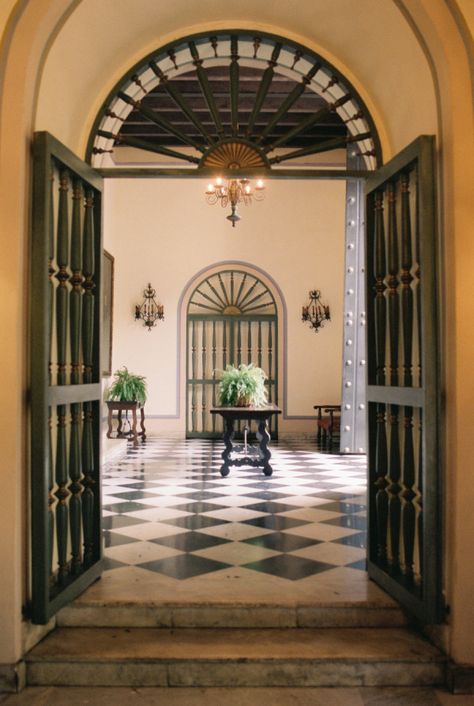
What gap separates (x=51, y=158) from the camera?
3246 millimetres

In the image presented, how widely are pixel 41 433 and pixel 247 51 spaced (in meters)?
2.80

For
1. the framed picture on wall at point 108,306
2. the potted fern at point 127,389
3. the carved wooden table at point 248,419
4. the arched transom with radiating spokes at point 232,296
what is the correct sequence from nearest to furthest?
the carved wooden table at point 248,419 < the potted fern at point 127,389 < the framed picture on wall at point 108,306 < the arched transom with radiating spokes at point 232,296

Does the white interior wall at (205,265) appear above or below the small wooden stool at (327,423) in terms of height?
above

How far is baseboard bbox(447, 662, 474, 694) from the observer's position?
2.93 m

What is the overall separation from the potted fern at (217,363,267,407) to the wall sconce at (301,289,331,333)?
440cm

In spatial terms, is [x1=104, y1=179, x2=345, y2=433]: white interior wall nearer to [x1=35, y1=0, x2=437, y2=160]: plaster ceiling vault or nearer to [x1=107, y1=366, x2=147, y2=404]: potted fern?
[x1=107, y1=366, x2=147, y2=404]: potted fern

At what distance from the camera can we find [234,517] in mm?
5516

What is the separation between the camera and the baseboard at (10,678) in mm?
2928

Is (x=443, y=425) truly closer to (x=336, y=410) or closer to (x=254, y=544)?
(x=254, y=544)

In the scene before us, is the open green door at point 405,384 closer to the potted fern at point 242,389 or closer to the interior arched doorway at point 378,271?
the interior arched doorway at point 378,271

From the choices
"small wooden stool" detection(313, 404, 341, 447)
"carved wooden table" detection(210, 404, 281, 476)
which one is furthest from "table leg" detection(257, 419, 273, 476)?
"small wooden stool" detection(313, 404, 341, 447)

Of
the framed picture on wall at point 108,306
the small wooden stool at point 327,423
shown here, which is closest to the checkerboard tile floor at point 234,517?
the small wooden stool at point 327,423

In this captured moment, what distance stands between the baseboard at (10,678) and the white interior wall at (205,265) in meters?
9.43

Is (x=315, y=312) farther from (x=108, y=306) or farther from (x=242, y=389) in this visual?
(x=242, y=389)
